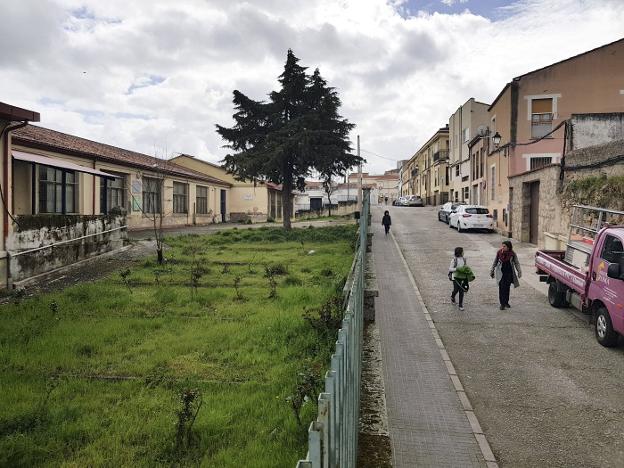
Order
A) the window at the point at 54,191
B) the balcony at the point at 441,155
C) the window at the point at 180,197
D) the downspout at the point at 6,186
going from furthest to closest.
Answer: the balcony at the point at 441,155, the window at the point at 180,197, the window at the point at 54,191, the downspout at the point at 6,186

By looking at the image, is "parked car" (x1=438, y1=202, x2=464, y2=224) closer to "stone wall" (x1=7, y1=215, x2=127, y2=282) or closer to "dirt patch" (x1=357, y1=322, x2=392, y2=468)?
"stone wall" (x1=7, y1=215, x2=127, y2=282)

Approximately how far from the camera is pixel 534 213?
2189 centimetres

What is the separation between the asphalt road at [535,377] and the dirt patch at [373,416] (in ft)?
3.69

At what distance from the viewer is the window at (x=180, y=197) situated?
34.3 metres

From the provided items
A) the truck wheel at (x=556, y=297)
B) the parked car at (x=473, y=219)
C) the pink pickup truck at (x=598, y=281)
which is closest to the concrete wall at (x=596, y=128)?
the parked car at (x=473, y=219)

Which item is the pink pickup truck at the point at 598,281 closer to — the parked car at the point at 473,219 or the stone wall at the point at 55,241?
the stone wall at the point at 55,241

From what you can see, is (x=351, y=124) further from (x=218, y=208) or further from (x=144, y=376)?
(x=144, y=376)

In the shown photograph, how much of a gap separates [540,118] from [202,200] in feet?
84.0

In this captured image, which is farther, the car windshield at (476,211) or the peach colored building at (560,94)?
the peach colored building at (560,94)

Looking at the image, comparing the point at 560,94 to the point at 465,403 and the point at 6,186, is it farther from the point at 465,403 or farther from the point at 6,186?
the point at 6,186

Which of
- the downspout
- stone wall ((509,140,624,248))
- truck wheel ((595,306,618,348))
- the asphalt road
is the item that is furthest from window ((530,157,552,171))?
the downspout

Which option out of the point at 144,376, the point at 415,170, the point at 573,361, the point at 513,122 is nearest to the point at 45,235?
the point at 144,376

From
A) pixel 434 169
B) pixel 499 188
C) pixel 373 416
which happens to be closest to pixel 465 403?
pixel 373 416

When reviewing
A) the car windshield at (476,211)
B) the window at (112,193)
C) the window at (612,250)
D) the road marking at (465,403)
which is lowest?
the road marking at (465,403)
